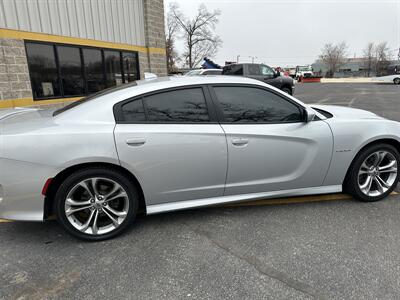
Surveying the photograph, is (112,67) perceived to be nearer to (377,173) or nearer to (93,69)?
(93,69)

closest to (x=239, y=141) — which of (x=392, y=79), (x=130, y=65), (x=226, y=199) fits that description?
(x=226, y=199)

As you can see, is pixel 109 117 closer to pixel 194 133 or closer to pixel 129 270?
pixel 194 133

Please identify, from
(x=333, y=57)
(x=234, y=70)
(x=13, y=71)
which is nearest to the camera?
(x=13, y=71)

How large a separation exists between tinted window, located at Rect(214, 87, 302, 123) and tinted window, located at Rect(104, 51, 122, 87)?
7894mm

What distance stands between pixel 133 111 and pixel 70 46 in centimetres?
702

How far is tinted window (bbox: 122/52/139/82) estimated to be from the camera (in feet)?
34.8

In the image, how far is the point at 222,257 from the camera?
2463mm

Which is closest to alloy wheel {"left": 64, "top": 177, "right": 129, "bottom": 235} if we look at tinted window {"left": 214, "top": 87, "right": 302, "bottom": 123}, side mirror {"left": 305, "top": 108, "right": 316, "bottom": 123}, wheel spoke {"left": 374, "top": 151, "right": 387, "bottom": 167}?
tinted window {"left": 214, "top": 87, "right": 302, "bottom": 123}

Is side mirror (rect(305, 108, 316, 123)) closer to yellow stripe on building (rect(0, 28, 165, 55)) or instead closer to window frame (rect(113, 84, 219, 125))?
window frame (rect(113, 84, 219, 125))

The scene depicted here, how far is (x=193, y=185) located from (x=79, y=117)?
4.16 feet

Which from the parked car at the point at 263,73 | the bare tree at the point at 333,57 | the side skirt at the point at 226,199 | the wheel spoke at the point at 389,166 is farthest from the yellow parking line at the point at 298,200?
the bare tree at the point at 333,57

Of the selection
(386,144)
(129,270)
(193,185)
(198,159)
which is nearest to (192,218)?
(193,185)

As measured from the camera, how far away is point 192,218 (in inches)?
123

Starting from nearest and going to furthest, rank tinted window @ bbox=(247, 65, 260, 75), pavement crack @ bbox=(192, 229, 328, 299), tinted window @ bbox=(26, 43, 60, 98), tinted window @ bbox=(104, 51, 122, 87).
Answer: pavement crack @ bbox=(192, 229, 328, 299) < tinted window @ bbox=(26, 43, 60, 98) < tinted window @ bbox=(104, 51, 122, 87) < tinted window @ bbox=(247, 65, 260, 75)
